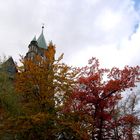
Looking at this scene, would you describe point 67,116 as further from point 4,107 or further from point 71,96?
point 4,107

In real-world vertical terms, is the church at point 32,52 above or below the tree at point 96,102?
above

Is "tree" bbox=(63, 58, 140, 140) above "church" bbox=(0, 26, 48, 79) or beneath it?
beneath

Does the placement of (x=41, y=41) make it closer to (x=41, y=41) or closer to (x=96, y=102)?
(x=41, y=41)

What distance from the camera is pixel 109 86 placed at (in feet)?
84.2

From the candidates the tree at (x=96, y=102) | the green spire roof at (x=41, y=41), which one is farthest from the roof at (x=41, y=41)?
the tree at (x=96, y=102)

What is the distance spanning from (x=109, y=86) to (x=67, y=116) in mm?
3701

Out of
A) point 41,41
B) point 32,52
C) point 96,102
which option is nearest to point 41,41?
point 41,41

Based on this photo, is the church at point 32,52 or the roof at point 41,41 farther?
the roof at point 41,41

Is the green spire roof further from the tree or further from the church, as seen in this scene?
the tree

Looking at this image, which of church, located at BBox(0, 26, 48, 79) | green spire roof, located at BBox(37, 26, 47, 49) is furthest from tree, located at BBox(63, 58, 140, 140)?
green spire roof, located at BBox(37, 26, 47, 49)

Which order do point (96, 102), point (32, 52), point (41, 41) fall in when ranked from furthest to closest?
point (41, 41) < point (32, 52) < point (96, 102)

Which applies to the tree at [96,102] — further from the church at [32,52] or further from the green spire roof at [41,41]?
the green spire roof at [41,41]

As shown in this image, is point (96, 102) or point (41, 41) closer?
point (96, 102)

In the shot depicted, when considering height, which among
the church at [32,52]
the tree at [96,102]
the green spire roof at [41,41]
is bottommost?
the tree at [96,102]
